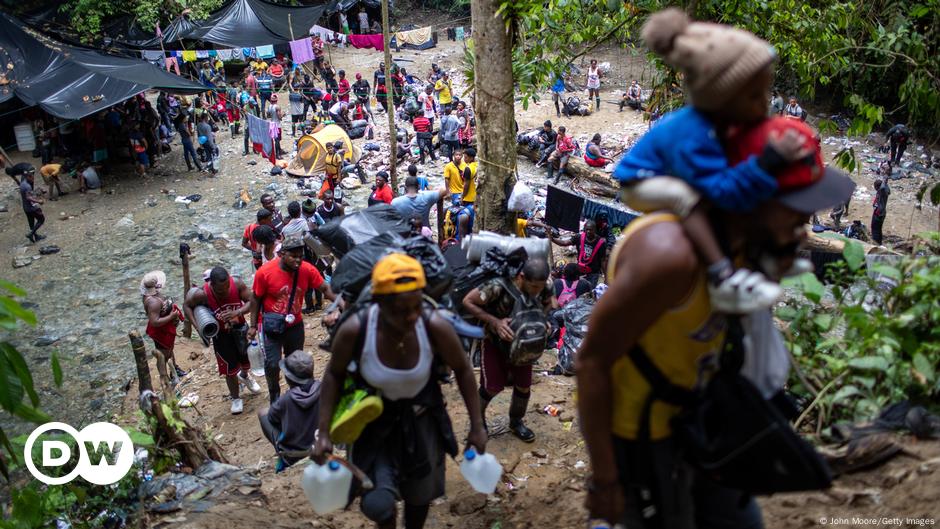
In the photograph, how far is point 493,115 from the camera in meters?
7.36

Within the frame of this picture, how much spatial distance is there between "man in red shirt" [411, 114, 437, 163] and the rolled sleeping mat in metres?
11.3

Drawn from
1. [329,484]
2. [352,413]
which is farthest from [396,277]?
[329,484]

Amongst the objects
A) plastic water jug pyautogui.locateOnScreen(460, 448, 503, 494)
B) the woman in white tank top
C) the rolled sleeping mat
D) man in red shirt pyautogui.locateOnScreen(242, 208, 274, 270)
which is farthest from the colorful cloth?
plastic water jug pyautogui.locateOnScreen(460, 448, 503, 494)

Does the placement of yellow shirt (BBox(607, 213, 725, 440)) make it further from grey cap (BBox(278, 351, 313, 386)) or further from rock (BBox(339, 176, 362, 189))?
rock (BBox(339, 176, 362, 189))

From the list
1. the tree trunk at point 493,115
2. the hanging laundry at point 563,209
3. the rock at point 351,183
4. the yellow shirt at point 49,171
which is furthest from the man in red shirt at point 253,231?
the yellow shirt at point 49,171

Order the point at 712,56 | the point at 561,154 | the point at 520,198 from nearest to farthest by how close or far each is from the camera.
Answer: the point at 712,56, the point at 520,198, the point at 561,154

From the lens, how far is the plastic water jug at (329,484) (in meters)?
3.23

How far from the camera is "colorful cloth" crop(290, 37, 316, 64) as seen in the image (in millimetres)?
24359

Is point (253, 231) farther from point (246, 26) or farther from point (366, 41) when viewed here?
point (366, 41)

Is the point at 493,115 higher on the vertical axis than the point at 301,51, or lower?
higher

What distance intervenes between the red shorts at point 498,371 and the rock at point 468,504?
739mm

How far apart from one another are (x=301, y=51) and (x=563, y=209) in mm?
15569

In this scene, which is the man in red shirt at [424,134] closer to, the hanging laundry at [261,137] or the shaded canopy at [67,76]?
the hanging laundry at [261,137]

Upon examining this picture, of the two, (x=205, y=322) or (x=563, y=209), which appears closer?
(x=205, y=322)
